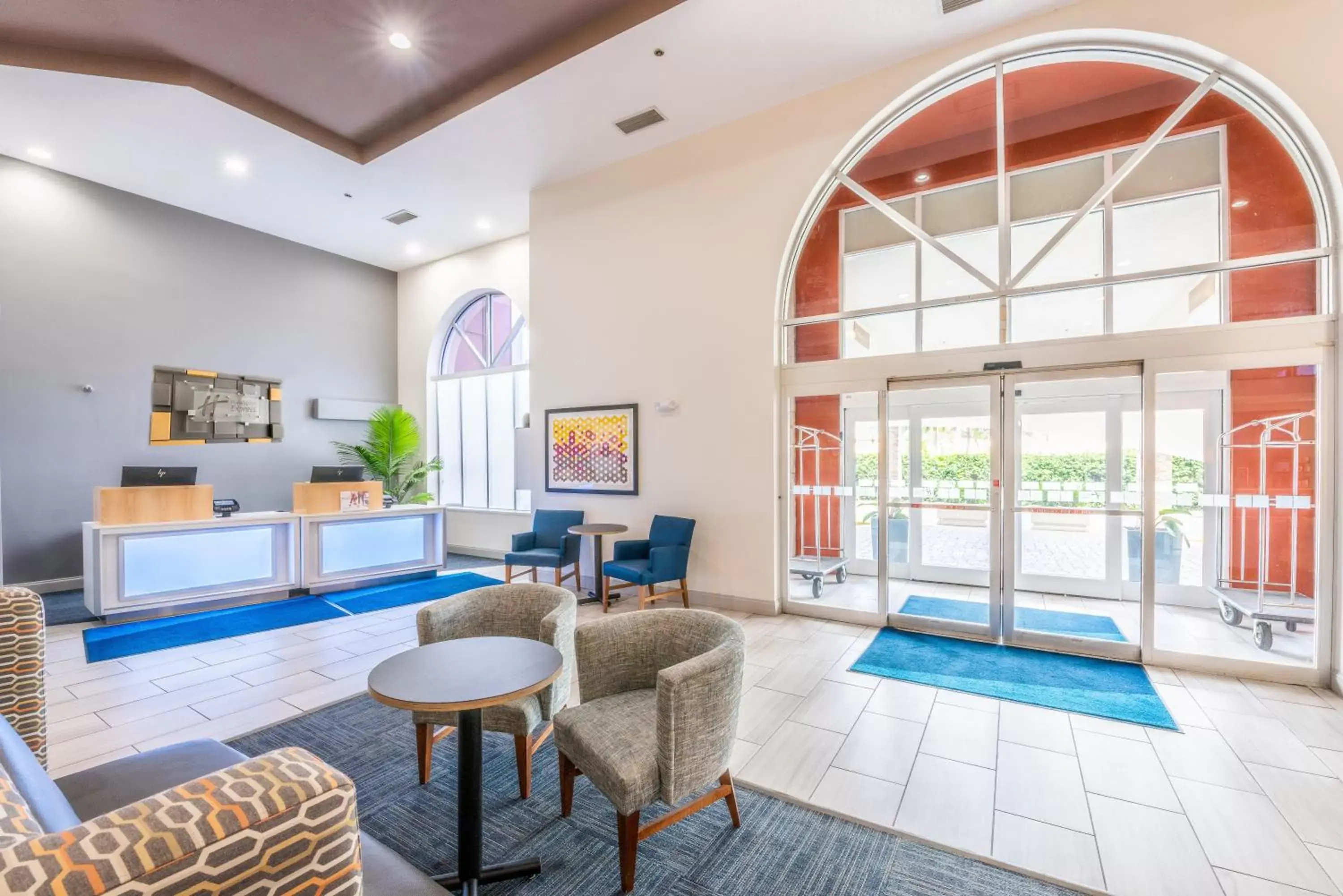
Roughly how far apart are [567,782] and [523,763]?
9.9 inches

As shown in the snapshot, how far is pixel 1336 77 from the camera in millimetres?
3502

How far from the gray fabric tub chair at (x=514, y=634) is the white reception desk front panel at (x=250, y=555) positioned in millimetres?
4226

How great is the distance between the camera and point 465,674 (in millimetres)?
1970

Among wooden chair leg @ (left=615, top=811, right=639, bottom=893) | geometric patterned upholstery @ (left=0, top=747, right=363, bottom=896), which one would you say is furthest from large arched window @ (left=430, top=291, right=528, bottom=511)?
geometric patterned upholstery @ (left=0, top=747, right=363, bottom=896)

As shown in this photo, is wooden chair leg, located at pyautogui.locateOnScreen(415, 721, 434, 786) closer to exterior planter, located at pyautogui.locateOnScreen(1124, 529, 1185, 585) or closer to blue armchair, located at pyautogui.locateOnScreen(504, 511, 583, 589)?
blue armchair, located at pyautogui.locateOnScreen(504, 511, 583, 589)

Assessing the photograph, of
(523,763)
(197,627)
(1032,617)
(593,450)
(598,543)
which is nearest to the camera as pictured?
(523,763)

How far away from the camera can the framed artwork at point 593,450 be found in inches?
237

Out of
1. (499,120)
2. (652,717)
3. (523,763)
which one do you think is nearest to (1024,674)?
(652,717)

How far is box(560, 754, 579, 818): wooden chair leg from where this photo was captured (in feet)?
7.54

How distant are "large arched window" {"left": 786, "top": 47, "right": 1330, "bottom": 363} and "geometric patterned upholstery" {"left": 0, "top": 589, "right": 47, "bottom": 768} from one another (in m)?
4.96

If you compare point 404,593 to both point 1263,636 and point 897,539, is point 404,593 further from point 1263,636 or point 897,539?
point 1263,636

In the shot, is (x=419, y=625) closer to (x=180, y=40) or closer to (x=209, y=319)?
(x=180, y=40)

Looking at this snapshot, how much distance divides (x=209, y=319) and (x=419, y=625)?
697 centimetres

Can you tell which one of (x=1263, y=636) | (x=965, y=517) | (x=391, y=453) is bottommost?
(x=1263, y=636)
